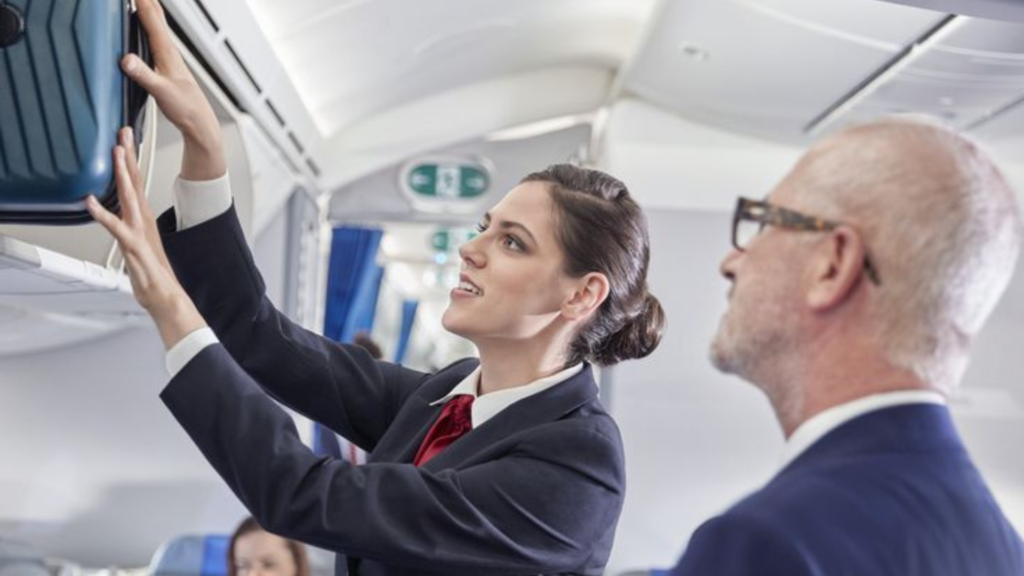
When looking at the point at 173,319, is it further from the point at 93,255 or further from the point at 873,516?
the point at 93,255

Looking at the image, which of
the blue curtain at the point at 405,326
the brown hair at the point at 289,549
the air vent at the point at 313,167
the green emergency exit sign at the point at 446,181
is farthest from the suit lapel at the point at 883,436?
the blue curtain at the point at 405,326

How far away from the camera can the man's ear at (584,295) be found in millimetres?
1869

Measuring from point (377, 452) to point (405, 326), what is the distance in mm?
15014

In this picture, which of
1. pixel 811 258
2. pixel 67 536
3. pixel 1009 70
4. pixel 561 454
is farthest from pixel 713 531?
pixel 67 536

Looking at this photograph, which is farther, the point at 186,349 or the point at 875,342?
the point at 186,349

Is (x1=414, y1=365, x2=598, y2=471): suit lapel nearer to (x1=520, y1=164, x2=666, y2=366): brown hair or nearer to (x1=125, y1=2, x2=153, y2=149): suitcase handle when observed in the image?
(x1=520, y1=164, x2=666, y2=366): brown hair

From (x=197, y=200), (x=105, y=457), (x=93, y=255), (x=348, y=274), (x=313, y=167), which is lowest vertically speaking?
(x=105, y=457)

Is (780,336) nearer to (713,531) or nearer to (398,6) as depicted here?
(713,531)

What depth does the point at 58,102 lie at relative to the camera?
5.31 ft

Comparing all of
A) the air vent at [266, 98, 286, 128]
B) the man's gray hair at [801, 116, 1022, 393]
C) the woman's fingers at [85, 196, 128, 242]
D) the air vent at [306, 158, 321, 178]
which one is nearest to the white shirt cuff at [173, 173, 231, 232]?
the woman's fingers at [85, 196, 128, 242]

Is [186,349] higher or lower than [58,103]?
lower

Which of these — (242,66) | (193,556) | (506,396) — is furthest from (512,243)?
(193,556)

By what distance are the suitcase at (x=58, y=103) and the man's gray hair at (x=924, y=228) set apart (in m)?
1.01

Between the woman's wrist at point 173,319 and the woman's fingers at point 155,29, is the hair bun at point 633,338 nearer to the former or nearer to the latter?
the woman's wrist at point 173,319
